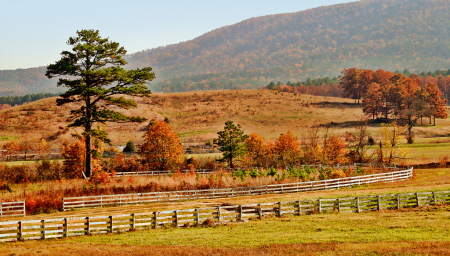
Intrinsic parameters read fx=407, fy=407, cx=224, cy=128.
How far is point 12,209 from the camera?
33125 mm

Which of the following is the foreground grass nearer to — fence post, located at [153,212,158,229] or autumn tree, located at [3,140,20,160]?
fence post, located at [153,212,158,229]

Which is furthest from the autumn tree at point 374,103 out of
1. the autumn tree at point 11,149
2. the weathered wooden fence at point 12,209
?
the weathered wooden fence at point 12,209

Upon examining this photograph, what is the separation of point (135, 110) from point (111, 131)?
1954 centimetres

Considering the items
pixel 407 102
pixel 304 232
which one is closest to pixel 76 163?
pixel 304 232

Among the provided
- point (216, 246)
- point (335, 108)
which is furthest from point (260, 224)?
point (335, 108)

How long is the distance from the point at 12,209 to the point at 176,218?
1601 cm

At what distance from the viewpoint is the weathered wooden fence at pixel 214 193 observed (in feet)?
120

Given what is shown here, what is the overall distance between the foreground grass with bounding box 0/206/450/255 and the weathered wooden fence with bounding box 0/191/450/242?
0.90 m

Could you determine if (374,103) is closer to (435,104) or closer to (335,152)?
(435,104)

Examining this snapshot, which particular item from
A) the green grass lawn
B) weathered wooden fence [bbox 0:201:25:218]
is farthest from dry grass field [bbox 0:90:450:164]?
weathered wooden fence [bbox 0:201:25:218]

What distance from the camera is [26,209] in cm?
3341

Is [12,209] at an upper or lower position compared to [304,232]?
lower

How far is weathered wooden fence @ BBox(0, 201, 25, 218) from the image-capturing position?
104 ft

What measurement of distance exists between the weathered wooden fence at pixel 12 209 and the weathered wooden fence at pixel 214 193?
3353mm
